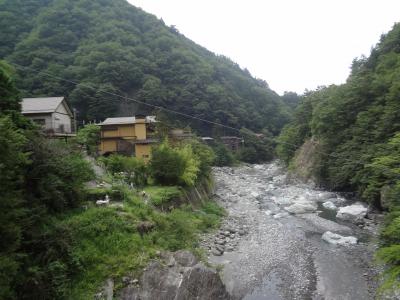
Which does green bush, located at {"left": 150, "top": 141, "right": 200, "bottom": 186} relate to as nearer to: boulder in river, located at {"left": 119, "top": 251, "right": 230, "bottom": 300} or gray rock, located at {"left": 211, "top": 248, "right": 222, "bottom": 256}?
gray rock, located at {"left": 211, "top": 248, "right": 222, "bottom": 256}

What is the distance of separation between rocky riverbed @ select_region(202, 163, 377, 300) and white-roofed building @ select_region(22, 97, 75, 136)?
13.8 meters

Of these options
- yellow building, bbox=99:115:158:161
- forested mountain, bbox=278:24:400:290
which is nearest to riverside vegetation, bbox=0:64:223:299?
yellow building, bbox=99:115:158:161

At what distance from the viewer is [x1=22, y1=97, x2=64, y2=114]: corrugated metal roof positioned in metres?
18.9

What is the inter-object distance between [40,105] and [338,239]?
849 inches

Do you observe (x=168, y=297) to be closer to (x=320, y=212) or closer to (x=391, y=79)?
(x=320, y=212)

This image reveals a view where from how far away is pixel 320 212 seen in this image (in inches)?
719

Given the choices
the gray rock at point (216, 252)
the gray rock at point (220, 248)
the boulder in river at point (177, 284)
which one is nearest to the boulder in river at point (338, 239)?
the gray rock at point (220, 248)

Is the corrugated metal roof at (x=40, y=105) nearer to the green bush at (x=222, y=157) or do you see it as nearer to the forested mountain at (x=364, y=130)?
Result: the forested mountain at (x=364, y=130)

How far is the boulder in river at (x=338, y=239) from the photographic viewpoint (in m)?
12.9

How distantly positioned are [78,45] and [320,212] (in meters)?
46.2

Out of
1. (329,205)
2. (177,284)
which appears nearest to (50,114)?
(177,284)

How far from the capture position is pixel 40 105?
1994 centimetres

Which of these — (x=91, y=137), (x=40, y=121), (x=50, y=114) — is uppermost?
(x=50, y=114)

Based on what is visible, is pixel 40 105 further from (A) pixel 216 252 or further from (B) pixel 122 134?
(A) pixel 216 252
